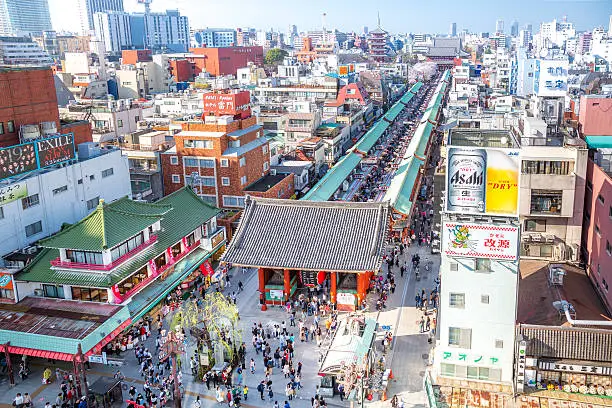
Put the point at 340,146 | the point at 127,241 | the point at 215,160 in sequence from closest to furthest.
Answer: the point at 127,241 → the point at 215,160 → the point at 340,146

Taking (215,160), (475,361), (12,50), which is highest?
(12,50)

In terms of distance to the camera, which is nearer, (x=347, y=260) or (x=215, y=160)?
(x=347, y=260)

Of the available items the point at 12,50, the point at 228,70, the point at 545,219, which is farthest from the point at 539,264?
the point at 12,50

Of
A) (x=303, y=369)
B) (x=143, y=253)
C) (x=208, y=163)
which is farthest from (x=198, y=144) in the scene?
(x=303, y=369)

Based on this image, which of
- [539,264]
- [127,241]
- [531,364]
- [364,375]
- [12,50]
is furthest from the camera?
[12,50]

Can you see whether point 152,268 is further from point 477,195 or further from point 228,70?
point 228,70

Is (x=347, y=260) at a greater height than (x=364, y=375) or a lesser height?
greater

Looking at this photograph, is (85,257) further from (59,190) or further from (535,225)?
(535,225)

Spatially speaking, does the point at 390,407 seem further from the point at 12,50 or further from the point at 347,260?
the point at 12,50
